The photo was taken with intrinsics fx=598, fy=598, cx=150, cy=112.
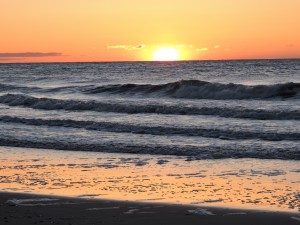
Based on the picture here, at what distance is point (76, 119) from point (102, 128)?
3.23m

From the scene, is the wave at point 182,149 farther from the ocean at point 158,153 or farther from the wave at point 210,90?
the wave at point 210,90

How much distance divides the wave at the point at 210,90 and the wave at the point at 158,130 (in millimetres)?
12971

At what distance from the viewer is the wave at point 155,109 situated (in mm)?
22814

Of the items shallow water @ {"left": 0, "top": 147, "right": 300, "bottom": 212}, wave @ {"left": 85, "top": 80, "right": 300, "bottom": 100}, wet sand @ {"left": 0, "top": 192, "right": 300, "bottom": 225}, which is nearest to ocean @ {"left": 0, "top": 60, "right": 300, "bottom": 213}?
shallow water @ {"left": 0, "top": 147, "right": 300, "bottom": 212}

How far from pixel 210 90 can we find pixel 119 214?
2806 cm

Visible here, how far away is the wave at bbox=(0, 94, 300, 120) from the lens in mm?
22814

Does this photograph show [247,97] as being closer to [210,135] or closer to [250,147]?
[210,135]

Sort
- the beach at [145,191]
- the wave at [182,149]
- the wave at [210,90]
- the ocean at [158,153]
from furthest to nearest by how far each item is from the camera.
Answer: the wave at [210,90]
the wave at [182,149]
the ocean at [158,153]
the beach at [145,191]

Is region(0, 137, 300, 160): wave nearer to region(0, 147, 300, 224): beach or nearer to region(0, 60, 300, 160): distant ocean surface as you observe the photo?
region(0, 60, 300, 160): distant ocean surface

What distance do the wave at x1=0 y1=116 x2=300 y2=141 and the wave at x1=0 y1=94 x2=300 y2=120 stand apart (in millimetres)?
3993

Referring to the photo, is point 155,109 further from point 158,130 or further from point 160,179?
point 160,179

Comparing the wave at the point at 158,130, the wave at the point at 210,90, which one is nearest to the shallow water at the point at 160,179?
the wave at the point at 158,130

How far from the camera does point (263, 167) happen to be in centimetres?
1300

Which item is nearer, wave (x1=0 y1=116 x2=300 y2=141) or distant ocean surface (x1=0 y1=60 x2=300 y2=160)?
distant ocean surface (x1=0 y1=60 x2=300 y2=160)
